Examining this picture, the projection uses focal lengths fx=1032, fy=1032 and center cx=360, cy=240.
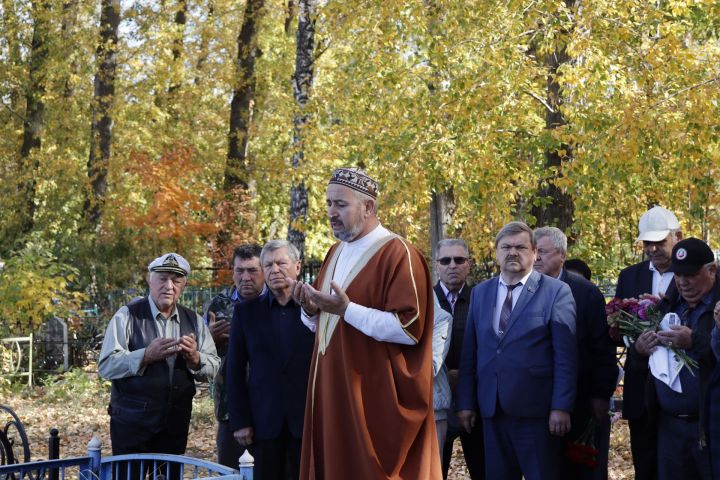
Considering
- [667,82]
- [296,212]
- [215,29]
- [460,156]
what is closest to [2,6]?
[215,29]

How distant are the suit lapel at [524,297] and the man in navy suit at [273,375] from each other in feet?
4.05

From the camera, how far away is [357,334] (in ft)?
17.0

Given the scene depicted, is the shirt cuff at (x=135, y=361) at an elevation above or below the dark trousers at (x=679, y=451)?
above

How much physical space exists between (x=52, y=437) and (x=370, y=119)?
10978 millimetres

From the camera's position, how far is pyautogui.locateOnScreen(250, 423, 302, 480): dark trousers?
20.7 ft

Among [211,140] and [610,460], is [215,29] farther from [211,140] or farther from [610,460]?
[610,460]

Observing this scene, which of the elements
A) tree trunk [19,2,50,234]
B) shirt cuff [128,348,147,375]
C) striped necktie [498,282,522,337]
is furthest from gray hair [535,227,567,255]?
tree trunk [19,2,50,234]

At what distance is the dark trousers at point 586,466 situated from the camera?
6.61 m

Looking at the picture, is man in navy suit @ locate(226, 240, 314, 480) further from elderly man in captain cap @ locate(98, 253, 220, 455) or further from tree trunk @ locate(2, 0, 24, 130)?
tree trunk @ locate(2, 0, 24, 130)

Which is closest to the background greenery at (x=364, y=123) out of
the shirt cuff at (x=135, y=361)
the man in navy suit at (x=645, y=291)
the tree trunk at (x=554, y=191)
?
the tree trunk at (x=554, y=191)

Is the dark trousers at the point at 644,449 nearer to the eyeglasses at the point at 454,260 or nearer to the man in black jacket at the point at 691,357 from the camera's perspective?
the man in black jacket at the point at 691,357

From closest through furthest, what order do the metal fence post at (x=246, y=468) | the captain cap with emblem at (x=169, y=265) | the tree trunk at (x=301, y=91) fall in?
the metal fence post at (x=246, y=468) → the captain cap with emblem at (x=169, y=265) → the tree trunk at (x=301, y=91)

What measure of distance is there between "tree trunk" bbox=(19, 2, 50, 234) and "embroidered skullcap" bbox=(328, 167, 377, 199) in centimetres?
1951

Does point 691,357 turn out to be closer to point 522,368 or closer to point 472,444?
point 522,368
